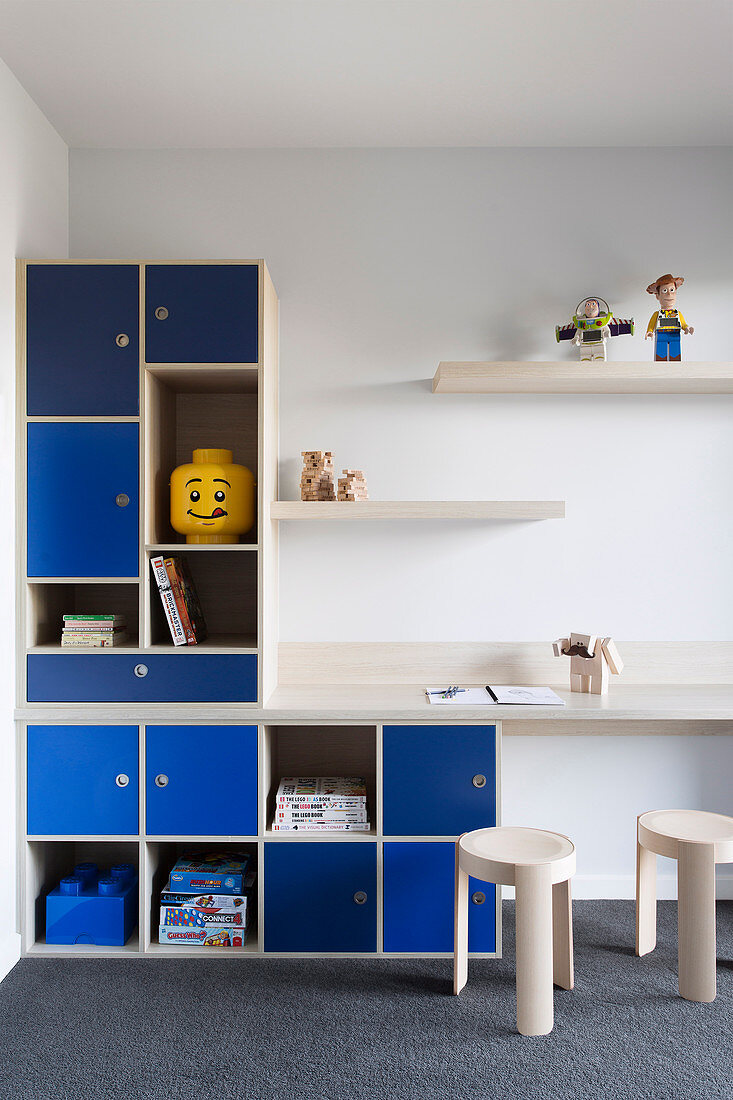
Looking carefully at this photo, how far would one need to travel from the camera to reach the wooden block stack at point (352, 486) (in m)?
2.61

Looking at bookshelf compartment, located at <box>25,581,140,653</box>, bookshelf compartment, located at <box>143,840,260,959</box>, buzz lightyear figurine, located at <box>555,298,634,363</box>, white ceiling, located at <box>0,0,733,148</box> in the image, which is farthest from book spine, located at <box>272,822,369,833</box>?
white ceiling, located at <box>0,0,733,148</box>

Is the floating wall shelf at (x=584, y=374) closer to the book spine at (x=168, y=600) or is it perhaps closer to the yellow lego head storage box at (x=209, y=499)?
the yellow lego head storage box at (x=209, y=499)

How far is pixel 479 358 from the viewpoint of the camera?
2838 millimetres

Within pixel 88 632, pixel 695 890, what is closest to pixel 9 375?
pixel 88 632

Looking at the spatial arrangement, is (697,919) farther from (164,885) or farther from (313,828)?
(164,885)

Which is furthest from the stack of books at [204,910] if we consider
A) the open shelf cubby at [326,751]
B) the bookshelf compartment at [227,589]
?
the bookshelf compartment at [227,589]

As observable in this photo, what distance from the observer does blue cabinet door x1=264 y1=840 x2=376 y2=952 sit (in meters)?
2.38

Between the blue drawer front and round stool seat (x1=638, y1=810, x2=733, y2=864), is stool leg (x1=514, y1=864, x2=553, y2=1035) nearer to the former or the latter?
round stool seat (x1=638, y1=810, x2=733, y2=864)

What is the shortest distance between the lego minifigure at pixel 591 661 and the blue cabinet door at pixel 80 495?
1.47 m

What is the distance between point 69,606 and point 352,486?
110 centimetres

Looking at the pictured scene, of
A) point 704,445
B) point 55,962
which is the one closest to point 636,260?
point 704,445

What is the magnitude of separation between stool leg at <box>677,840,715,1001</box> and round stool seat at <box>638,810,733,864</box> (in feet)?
0.11

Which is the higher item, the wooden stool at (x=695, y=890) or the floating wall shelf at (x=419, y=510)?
the floating wall shelf at (x=419, y=510)

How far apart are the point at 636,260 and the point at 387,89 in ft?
3.51
